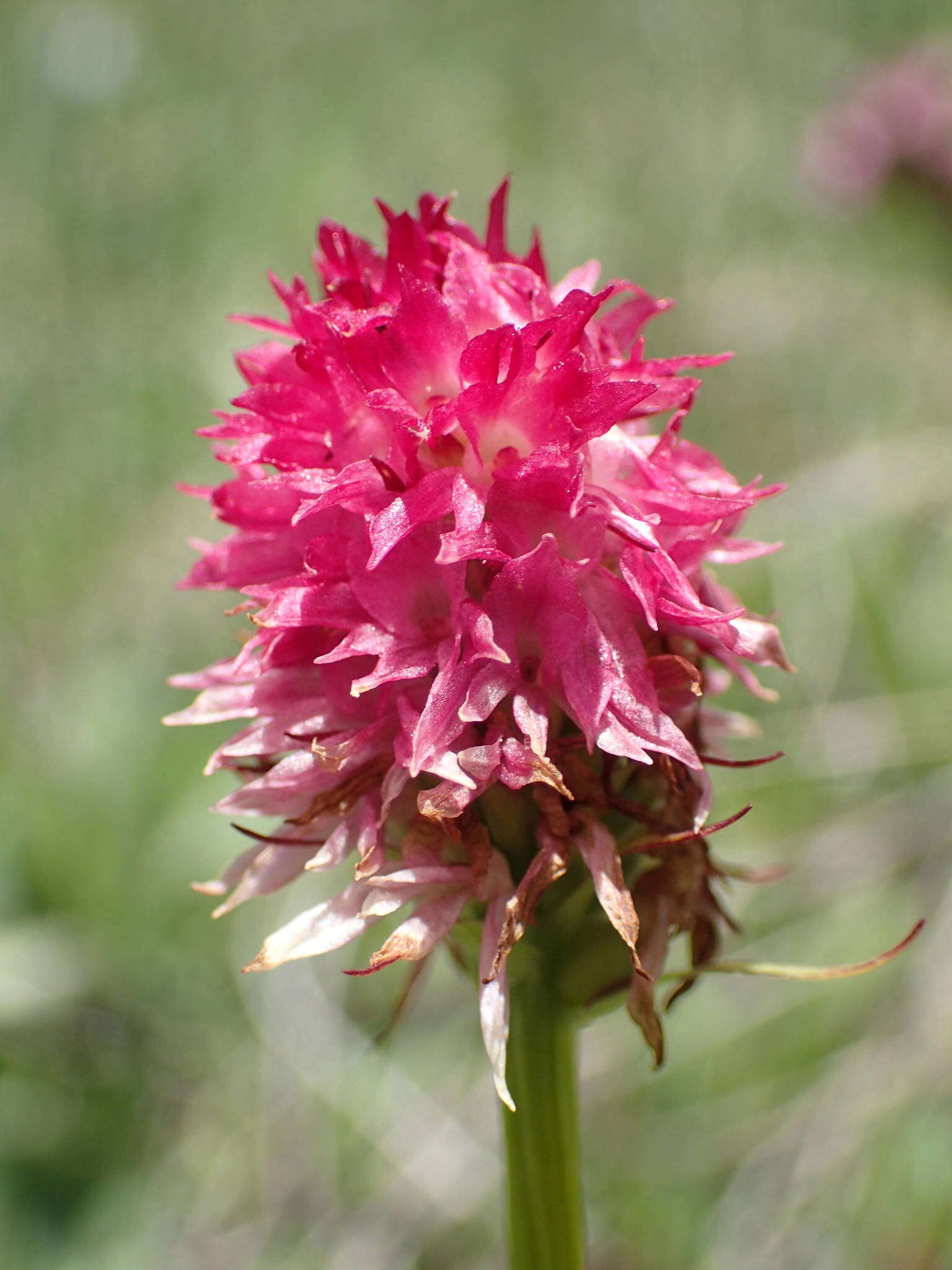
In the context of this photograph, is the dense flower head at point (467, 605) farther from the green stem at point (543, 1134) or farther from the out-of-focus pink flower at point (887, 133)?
the out-of-focus pink flower at point (887, 133)

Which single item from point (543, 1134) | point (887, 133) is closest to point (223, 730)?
point (543, 1134)

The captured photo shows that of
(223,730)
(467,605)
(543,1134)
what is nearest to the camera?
(467,605)

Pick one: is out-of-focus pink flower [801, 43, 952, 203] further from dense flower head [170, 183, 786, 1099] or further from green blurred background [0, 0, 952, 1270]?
dense flower head [170, 183, 786, 1099]

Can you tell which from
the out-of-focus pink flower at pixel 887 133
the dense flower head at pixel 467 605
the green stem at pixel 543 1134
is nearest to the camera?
the dense flower head at pixel 467 605

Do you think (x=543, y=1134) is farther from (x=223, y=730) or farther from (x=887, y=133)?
(x=887, y=133)

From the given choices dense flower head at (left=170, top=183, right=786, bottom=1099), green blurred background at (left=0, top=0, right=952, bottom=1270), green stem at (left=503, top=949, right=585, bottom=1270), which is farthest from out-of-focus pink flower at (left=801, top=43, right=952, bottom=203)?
green stem at (left=503, top=949, right=585, bottom=1270)

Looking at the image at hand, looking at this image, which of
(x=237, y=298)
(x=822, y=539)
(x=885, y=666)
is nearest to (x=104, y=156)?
(x=237, y=298)

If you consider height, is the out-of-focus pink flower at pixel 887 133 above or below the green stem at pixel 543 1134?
above

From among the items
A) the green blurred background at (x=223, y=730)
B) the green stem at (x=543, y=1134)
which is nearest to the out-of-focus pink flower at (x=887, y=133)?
the green blurred background at (x=223, y=730)
